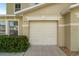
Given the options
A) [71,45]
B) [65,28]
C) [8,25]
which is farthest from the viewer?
[8,25]

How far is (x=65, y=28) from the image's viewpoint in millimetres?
18828

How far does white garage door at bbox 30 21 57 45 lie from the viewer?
19.8 m

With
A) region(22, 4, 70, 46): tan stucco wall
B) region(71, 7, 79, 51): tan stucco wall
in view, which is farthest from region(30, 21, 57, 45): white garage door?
region(71, 7, 79, 51): tan stucco wall

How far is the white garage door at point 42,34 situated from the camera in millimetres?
19766

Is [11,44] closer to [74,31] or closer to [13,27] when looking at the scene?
[74,31]

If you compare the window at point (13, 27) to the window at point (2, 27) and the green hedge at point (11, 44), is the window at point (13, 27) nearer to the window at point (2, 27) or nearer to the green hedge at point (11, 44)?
Answer: the window at point (2, 27)

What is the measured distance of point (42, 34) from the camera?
1986 centimetres

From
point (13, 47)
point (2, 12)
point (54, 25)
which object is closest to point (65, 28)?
point (54, 25)

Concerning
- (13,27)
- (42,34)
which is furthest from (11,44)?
(13,27)

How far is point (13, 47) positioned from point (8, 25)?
27.8 ft

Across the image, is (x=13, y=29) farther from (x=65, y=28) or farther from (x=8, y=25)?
(x=65, y=28)

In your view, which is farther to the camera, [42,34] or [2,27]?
[2,27]

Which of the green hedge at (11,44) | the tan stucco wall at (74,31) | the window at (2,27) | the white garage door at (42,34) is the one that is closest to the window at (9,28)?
the window at (2,27)

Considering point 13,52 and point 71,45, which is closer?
point 13,52
